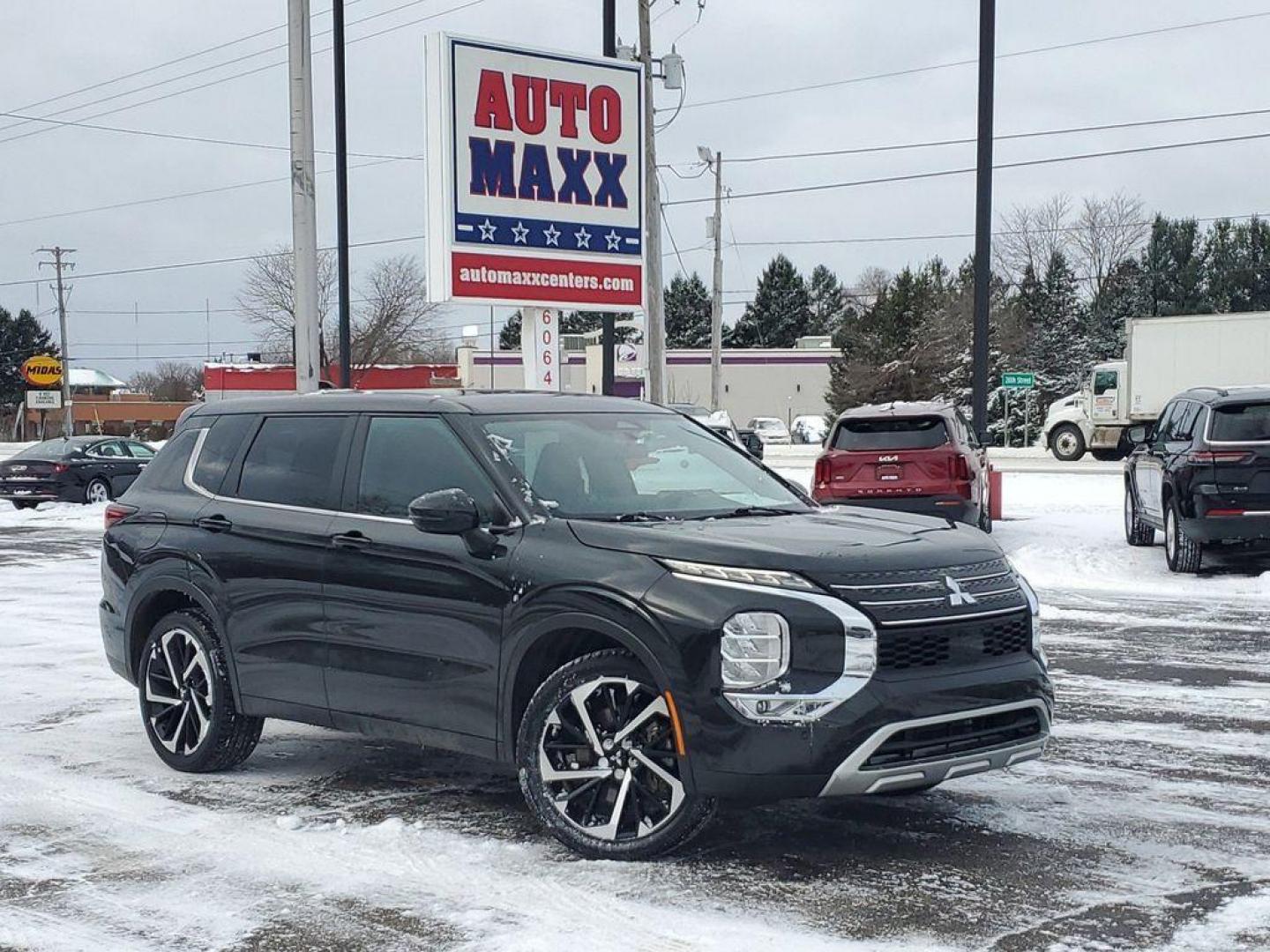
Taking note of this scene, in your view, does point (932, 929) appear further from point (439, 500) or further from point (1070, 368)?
point (1070, 368)

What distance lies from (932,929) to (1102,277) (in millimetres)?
82451

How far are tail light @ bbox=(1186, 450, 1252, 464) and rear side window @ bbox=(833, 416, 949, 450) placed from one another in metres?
3.08

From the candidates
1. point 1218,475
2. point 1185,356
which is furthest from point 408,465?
point 1185,356

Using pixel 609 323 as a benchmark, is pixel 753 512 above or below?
below

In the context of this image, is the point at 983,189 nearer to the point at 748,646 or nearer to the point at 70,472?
the point at 748,646

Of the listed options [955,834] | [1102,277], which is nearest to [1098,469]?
[955,834]

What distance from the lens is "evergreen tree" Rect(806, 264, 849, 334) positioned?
115500 millimetres

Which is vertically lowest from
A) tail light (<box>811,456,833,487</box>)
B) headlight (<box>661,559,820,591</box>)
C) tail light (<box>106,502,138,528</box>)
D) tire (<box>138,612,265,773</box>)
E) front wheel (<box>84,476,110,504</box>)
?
front wheel (<box>84,476,110,504</box>)

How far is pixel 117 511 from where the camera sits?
7.84 metres

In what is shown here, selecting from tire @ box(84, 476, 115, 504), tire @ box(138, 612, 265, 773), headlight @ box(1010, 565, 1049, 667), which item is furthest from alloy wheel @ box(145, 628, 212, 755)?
tire @ box(84, 476, 115, 504)

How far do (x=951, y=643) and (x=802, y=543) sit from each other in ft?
2.10

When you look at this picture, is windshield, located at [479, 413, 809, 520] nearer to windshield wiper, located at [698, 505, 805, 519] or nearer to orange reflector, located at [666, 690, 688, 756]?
windshield wiper, located at [698, 505, 805, 519]

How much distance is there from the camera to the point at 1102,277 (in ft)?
270

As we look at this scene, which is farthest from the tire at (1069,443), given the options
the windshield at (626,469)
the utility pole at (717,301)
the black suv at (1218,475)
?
Answer: the windshield at (626,469)
